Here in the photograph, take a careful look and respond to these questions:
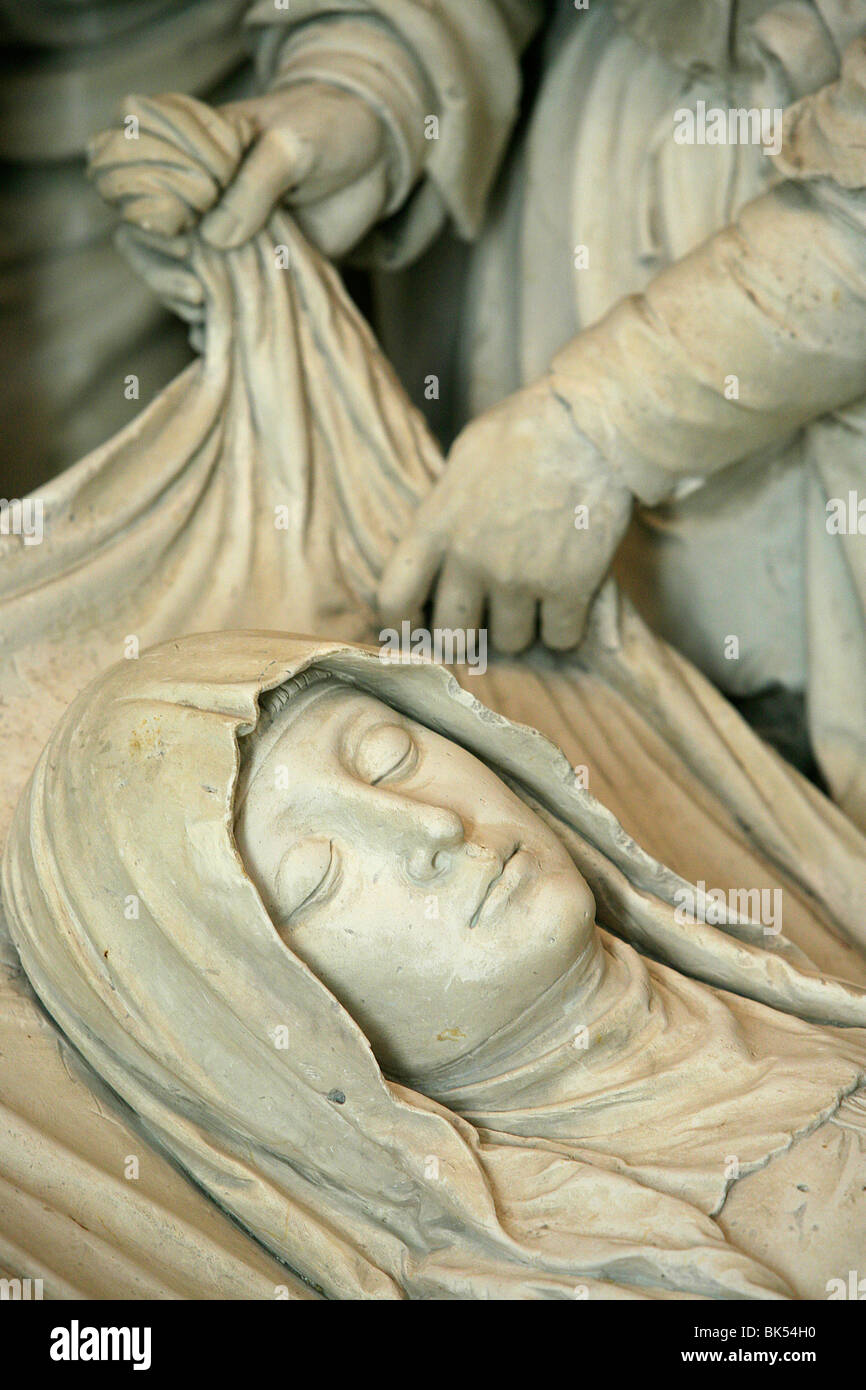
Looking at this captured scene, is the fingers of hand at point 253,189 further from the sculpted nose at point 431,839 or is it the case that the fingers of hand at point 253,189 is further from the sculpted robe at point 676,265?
the sculpted nose at point 431,839

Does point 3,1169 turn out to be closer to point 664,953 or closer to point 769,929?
point 664,953

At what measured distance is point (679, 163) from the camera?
1991 millimetres

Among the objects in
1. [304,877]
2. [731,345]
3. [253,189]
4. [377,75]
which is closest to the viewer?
[304,877]

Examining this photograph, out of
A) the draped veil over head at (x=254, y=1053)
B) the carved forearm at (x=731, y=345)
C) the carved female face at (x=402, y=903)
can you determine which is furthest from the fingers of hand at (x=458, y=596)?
the carved female face at (x=402, y=903)

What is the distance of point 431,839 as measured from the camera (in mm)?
1233

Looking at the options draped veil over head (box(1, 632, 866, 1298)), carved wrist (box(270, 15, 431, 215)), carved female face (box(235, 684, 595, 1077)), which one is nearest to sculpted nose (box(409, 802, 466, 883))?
carved female face (box(235, 684, 595, 1077))

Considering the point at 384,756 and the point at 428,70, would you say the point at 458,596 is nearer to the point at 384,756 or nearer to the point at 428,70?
the point at 384,756

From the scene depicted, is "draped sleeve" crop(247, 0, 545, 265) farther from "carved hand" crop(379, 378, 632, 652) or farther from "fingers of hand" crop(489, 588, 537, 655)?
"fingers of hand" crop(489, 588, 537, 655)

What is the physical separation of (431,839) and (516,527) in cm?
62

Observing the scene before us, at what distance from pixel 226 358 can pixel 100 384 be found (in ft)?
1.53

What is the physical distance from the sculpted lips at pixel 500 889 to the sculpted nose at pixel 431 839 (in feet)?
0.14

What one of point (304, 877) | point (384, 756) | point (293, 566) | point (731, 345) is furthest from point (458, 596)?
point (304, 877)

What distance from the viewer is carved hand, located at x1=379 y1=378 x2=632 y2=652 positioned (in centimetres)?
174
